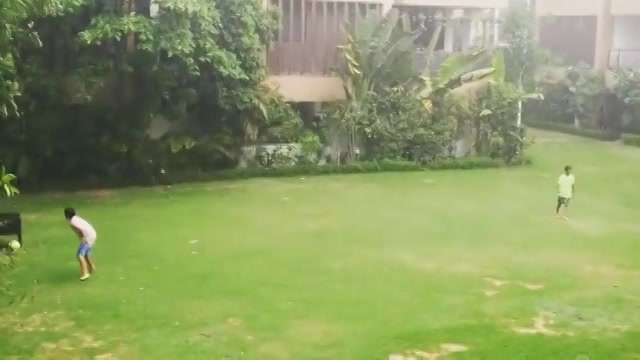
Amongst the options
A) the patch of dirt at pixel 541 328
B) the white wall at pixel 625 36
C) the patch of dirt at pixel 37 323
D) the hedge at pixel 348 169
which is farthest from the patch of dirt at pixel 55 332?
the white wall at pixel 625 36

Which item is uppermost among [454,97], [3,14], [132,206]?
[3,14]

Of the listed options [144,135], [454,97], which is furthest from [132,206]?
[454,97]

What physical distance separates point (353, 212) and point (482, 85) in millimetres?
7051

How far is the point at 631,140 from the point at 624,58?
191 inches

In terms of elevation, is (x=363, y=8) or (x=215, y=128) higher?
(x=363, y=8)

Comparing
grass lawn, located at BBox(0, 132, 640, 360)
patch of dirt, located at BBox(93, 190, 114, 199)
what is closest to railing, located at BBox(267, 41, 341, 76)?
grass lawn, located at BBox(0, 132, 640, 360)

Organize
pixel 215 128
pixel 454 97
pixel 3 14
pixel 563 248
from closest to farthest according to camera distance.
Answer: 1. pixel 3 14
2. pixel 563 248
3. pixel 215 128
4. pixel 454 97

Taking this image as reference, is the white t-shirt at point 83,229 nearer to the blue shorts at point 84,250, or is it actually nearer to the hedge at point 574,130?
the blue shorts at point 84,250

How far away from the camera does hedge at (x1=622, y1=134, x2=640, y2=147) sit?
22266mm

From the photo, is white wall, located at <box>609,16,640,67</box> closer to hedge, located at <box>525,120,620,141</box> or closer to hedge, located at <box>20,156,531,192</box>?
hedge, located at <box>525,120,620,141</box>

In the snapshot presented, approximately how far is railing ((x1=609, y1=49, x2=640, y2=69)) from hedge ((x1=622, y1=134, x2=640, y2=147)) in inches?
142

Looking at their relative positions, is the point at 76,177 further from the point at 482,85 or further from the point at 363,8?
the point at 482,85

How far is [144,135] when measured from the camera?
16.3 m

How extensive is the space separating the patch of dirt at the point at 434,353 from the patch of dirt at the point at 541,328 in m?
0.76
